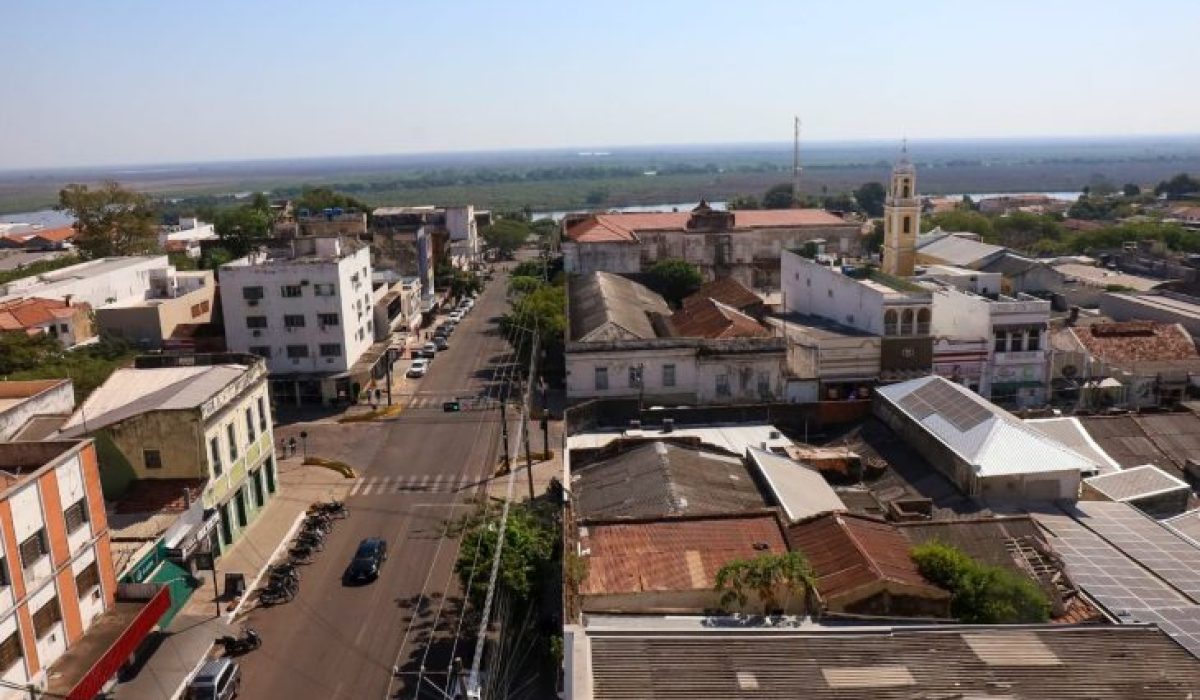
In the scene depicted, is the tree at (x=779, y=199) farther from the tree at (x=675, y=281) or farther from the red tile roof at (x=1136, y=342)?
the red tile roof at (x=1136, y=342)

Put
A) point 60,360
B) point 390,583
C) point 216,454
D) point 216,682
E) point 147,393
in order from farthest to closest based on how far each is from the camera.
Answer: point 60,360
point 147,393
point 216,454
point 390,583
point 216,682

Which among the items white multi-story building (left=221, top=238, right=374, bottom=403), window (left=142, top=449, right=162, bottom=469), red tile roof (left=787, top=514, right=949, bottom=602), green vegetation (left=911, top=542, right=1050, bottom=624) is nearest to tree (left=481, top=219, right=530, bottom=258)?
white multi-story building (left=221, top=238, right=374, bottom=403)

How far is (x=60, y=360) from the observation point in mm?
40594

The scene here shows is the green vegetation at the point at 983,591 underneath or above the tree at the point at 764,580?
underneath

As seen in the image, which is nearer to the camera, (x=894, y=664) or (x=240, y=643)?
(x=894, y=664)

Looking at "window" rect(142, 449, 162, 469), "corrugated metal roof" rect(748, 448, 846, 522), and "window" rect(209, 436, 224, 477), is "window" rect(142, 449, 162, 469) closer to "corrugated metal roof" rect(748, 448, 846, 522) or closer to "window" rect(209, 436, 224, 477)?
"window" rect(209, 436, 224, 477)

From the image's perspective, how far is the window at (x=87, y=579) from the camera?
1989 cm

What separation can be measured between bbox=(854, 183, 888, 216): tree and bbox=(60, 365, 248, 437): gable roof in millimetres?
136514

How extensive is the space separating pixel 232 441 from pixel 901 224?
35.7 metres

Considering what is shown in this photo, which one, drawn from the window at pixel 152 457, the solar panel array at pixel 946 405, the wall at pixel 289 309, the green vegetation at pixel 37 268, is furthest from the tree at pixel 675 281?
the green vegetation at pixel 37 268

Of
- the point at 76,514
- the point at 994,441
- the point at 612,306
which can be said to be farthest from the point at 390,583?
the point at 612,306

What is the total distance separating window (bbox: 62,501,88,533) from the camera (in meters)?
19.8

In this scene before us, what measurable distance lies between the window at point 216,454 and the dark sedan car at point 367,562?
4906mm

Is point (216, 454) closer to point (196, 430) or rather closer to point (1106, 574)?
point (196, 430)
